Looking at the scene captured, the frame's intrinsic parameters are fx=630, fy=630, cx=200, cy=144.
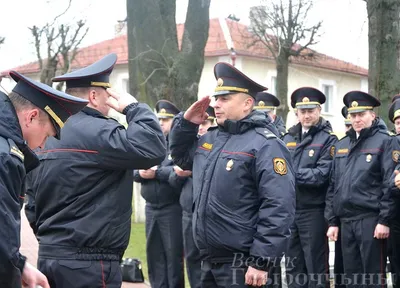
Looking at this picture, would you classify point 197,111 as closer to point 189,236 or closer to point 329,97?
point 189,236

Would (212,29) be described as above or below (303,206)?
above

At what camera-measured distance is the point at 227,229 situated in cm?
499

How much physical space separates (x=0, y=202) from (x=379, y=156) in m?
5.01

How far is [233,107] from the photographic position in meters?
5.36

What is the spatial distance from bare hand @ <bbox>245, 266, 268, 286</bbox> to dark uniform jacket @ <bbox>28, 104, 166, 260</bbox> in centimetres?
101

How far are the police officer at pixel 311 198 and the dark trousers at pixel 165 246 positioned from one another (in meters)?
1.41

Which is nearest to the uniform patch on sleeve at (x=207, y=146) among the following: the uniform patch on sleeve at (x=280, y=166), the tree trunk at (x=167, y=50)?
the uniform patch on sleeve at (x=280, y=166)

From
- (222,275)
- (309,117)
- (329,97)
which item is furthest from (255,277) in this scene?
(329,97)

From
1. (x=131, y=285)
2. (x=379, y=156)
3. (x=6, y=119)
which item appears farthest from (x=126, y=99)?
(x=131, y=285)

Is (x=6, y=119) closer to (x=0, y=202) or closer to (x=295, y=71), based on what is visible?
(x=0, y=202)

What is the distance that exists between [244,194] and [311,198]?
290cm

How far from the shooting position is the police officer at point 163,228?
7816 mm

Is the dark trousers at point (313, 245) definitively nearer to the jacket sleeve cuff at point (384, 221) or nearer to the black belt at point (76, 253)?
the jacket sleeve cuff at point (384, 221)

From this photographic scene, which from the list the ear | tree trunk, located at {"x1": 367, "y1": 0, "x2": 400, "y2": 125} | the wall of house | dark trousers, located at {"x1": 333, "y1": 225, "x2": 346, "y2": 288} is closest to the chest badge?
the ear
